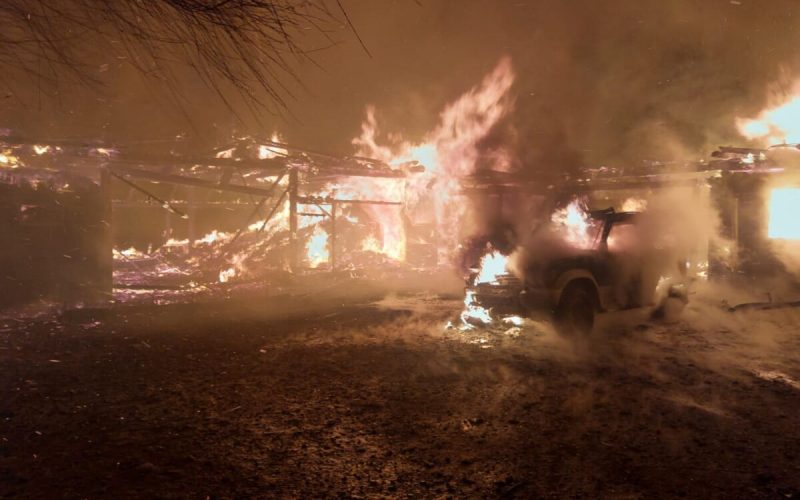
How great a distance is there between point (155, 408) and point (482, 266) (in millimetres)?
6202

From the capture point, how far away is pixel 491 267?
9094mm

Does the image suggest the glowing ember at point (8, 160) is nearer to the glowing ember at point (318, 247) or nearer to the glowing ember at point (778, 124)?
the glowing ember at point (318, 247)

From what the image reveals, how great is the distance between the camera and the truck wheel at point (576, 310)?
26.1 feet

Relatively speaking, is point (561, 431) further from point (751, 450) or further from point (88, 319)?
point (88, 319)

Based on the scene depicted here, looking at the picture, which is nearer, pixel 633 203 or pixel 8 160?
pixel 8 160

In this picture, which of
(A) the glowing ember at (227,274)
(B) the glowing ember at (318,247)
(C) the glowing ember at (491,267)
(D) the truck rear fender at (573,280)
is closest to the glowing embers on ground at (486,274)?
(C) the glowing ember at (491,267)

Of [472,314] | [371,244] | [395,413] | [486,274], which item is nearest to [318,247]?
[371,244]

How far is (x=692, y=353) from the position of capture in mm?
7234

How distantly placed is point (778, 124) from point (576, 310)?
40.6 ft

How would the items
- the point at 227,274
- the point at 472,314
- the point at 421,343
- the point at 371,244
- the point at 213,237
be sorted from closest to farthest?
the point at 421,343
the point at 472,314
the point at 227,274
the point at 213,237
the point at 371,244

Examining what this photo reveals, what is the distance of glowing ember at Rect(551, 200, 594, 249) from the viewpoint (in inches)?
341

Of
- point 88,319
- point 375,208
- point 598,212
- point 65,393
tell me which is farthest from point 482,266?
point 375,208

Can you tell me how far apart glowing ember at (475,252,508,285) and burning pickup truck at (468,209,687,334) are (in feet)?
0.40

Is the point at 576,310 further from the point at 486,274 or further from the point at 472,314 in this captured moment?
the point at 472,314
